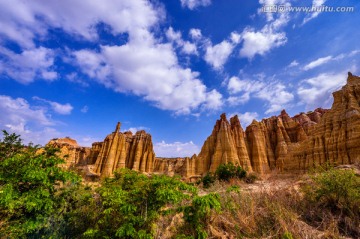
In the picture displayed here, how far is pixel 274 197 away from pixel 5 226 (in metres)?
11.0

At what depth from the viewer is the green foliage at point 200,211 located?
20.5ft

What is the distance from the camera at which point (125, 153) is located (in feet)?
224

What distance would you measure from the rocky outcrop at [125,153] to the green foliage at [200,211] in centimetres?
5854

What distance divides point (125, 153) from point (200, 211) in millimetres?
65511

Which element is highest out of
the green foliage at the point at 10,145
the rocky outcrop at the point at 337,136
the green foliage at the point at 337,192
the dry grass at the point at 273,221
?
the rocky outcrop at the point at 337,136

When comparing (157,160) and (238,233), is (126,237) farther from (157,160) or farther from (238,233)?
(157,160)

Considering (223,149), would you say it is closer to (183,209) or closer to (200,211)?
(183,209)

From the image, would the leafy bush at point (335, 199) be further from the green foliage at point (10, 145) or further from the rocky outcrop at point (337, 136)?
the rocky outcrop at point (337, 136)

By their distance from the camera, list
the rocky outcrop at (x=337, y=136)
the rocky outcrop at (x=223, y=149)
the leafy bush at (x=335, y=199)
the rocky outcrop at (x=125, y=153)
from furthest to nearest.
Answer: the rocky outcrop at (x=125, y=153), the rocky outcrop at (x=223, y=149), the rocky outcrop at (x=337, y=136), the leafy bush at (x=335, y=199)

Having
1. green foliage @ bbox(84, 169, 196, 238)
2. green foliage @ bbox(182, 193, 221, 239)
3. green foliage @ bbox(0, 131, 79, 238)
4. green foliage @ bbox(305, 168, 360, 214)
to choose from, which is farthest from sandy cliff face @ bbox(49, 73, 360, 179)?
green foliage @ bbox(0, 131, 79, 238)

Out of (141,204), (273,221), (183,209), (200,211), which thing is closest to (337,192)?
(273,221)

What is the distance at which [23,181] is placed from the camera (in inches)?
320

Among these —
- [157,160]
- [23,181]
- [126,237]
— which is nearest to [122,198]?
[126,237]

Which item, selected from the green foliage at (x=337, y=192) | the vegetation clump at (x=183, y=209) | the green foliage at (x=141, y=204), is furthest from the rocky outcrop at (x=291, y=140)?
the green foliage at (x=141, y=204)
